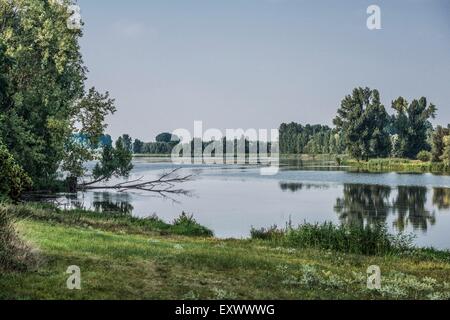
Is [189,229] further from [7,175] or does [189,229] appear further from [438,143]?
[438,143]

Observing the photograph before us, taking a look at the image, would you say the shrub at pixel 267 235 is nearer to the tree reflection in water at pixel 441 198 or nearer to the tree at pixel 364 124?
the tree reflection in water at pixel 441 198

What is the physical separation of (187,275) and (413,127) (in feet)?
465

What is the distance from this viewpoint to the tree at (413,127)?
470 feet

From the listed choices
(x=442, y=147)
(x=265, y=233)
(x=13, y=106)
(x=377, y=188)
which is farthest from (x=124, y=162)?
(x=442, y=147)

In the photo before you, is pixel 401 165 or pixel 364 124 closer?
pixel 401 165

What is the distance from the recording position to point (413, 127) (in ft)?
473

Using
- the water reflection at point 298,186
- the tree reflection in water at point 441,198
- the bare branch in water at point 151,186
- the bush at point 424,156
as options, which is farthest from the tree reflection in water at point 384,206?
the bush at point 424,156

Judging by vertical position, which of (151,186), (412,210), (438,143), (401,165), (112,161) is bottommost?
(412,210)

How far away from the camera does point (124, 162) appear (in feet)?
168

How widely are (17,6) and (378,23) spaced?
34069 millimetres

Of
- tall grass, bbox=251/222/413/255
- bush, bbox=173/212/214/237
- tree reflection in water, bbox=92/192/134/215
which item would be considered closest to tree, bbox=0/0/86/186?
tree reflection in water, bbox=92/192/134/215

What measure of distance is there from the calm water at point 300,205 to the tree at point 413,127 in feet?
217

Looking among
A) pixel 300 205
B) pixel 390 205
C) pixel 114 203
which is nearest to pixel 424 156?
→ pixel 390 205
